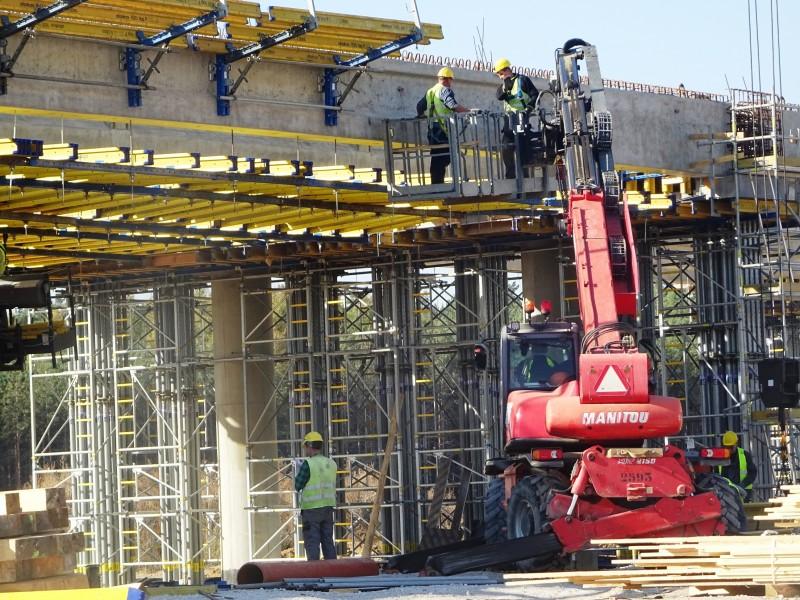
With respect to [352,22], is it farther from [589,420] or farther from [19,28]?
[589,420]

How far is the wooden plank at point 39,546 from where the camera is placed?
16.4 meters

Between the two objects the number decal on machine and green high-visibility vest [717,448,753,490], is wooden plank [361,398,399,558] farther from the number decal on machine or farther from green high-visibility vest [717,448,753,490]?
the number decal on machine

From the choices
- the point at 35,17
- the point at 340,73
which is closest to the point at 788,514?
the point at 340,73

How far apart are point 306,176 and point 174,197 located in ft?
7.09

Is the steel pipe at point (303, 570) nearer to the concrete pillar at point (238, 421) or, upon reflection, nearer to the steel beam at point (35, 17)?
the steel beam at point (35, 17)

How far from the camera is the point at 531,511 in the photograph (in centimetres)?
1880

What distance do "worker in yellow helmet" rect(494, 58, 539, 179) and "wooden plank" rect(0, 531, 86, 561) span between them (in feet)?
27.2

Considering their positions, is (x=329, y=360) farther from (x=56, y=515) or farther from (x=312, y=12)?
(x=56, y=515)

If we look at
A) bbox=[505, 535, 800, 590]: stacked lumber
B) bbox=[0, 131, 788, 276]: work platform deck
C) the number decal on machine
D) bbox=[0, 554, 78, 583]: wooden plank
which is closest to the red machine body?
the number decal on machine

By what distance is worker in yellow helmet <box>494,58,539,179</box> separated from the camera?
72.3 feet

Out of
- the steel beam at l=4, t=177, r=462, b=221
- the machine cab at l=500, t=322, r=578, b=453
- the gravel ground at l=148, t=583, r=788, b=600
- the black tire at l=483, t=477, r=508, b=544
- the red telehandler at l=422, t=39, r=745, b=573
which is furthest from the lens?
the steel beam at l=4, t=177, r=462, b=221

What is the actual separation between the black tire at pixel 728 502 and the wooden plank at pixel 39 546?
23.2 ft

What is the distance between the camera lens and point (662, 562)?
49.1 ft

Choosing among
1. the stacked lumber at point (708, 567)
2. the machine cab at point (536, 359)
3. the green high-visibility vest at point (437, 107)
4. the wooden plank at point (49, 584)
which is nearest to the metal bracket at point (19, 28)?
the green high-visibility vest at point (437, 107)
